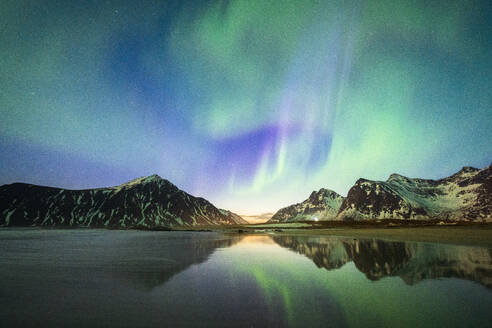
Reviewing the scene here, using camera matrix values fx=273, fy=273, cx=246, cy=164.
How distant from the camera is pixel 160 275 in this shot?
19.9 meters

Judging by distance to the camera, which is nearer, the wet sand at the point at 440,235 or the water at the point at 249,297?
the water at the point at 249,297

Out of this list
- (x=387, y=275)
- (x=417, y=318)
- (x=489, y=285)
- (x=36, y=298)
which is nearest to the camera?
(x=417, y=318)

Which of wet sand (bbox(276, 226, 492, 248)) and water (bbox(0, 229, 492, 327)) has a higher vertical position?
water (bbox(0, 229, 492, 327))

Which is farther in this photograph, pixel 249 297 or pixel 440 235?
pixel 440 235

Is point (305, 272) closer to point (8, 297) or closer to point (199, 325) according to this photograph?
point (199, 325)

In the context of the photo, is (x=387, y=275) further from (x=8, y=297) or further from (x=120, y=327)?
(x=8, y=297)

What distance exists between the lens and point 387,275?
19797 millimetres

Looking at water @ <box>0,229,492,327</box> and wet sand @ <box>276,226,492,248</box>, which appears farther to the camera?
wet sand @ <box>276,226,492,248</box>

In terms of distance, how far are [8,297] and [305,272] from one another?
1817 cm

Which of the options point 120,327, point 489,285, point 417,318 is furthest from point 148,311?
point 489,285

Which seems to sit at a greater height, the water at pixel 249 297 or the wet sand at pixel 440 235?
the water at pixel 249 297

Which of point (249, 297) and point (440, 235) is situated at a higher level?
point (249, 297)

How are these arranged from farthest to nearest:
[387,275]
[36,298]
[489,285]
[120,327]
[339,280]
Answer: [387,275], [339,280], [489,285], [36,298], [120,327]

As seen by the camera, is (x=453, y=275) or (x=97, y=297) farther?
(x=453, y=275)
